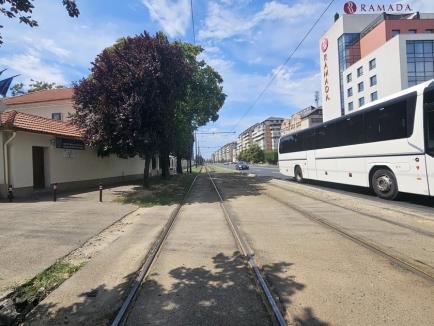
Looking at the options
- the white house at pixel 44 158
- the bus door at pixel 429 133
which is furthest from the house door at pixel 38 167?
the bus door at pixel 429 133

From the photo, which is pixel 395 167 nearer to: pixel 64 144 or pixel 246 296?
pixel 246 296

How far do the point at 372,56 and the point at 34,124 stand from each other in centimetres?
5774

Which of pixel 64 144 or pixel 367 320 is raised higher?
pixel 64 144

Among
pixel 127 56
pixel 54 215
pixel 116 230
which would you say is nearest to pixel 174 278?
pixel 116 230

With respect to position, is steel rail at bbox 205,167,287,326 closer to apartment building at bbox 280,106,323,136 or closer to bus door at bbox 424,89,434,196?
bus door at bbox 424,89,434,196

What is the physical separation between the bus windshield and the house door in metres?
17.4

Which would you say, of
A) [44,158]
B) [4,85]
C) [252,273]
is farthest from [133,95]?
[252,273]

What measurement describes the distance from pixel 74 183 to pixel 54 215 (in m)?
10.8

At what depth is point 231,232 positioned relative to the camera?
28.8ft

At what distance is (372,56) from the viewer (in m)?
61.2

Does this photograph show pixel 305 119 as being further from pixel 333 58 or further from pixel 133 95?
pixel 133 95

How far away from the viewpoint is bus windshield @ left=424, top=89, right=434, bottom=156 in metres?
10.7

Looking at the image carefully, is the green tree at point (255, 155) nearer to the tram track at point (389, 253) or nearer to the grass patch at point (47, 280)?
the tram track at point (389, 253)

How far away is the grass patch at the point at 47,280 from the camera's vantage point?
5090mm
